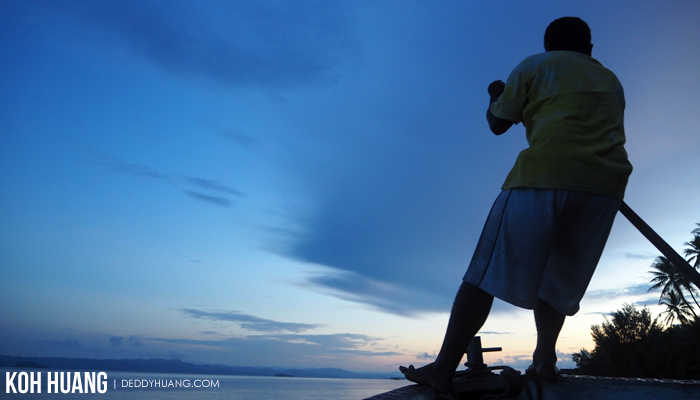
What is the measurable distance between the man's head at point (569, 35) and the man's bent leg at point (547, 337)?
4.17 ft

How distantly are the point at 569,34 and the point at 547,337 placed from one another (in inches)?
58.8

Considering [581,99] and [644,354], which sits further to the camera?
[644,354]

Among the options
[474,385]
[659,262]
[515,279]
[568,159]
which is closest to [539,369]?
[474,385]

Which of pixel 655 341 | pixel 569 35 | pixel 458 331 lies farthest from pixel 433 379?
pixel 655 341

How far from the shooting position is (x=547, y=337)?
1.81 meters

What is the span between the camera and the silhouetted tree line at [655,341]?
2734 cm

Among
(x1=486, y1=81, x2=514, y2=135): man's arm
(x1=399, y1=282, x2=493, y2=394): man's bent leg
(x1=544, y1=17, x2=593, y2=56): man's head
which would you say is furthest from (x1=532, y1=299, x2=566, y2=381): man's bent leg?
(x1=544, y1=17, x2=593, y2=56): man's head

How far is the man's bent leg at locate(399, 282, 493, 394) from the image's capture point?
1.55 m

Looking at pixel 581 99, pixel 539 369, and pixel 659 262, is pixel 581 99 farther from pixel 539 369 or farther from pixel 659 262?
pixel 659 262

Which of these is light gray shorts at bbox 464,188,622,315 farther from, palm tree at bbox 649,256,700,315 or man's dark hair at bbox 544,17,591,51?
palm tree at bbox 649,256,700,315

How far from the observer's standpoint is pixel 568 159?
1.52m

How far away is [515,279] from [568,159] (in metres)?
0.52

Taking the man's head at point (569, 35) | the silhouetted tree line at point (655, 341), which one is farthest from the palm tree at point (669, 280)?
the man's head at point (569, 35)

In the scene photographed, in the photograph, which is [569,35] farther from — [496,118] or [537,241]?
[537,241]
